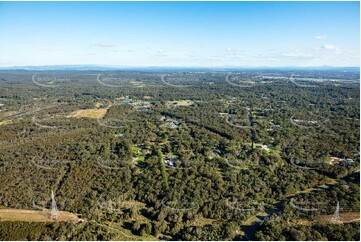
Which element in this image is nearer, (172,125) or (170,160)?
(170,160)

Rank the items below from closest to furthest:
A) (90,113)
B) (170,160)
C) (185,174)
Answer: (185,174), (170,160), (90,113)

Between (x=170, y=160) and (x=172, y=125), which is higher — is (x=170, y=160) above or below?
below

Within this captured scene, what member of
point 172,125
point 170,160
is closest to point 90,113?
point 172,125

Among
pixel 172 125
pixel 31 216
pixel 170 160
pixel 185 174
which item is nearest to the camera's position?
pixel 31 216

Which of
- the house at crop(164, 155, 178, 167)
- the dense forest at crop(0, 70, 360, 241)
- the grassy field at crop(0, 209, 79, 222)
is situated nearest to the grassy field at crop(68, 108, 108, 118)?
the dense forest at crop(0, 70, 360, 241)

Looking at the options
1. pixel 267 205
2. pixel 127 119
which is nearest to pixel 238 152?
pixel 267 205

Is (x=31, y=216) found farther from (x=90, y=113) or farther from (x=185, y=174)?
(x=90, y=113)

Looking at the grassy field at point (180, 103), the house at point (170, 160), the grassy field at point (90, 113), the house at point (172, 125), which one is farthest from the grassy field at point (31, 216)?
the grassy field at point (180, 103)
